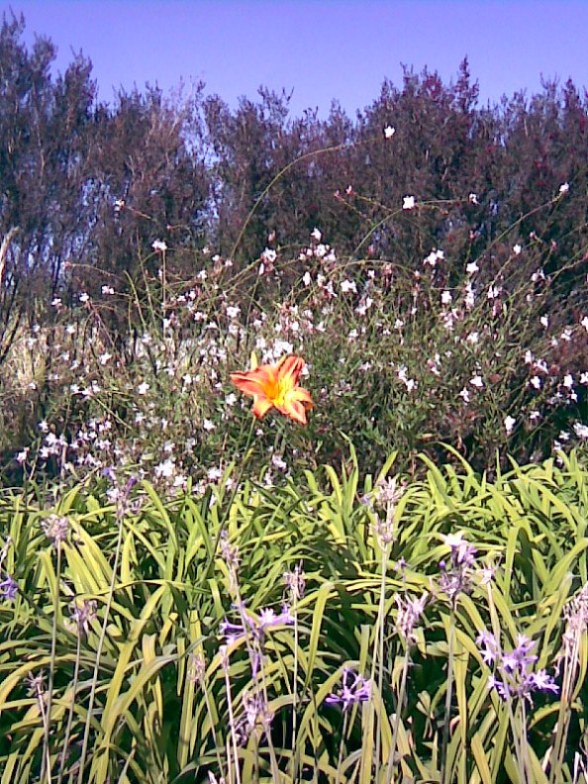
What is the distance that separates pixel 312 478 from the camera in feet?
9.90

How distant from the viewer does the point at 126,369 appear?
5.16 meters

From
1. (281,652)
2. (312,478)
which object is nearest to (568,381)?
(312,478)

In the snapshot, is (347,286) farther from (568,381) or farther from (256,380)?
(256,380)

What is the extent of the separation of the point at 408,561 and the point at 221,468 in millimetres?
2164

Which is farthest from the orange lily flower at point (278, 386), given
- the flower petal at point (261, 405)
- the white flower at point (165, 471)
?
the white flower at point (165, 471)

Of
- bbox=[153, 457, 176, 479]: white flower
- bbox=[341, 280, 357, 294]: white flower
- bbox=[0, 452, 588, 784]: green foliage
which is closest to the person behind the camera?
bbox=[0, 452, 588, 784]: green foliage

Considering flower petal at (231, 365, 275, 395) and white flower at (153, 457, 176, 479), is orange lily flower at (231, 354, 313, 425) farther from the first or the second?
white flower at (153, 457, 176, 479)

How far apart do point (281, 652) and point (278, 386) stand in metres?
0.59

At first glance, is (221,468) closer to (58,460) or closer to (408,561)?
(58,460)

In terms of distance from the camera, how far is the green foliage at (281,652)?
1702 millimetres

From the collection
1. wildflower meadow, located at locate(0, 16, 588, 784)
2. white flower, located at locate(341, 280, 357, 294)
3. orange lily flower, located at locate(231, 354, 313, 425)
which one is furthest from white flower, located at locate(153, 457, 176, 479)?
orange lily flower, located at locate(231, 354, 313, 425)

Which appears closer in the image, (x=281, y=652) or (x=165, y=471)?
(x=281, y=652)

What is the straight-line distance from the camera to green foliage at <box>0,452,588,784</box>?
1.70m

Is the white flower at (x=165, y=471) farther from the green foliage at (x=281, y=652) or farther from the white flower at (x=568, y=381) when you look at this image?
the white flower at (x=568, y=381)
